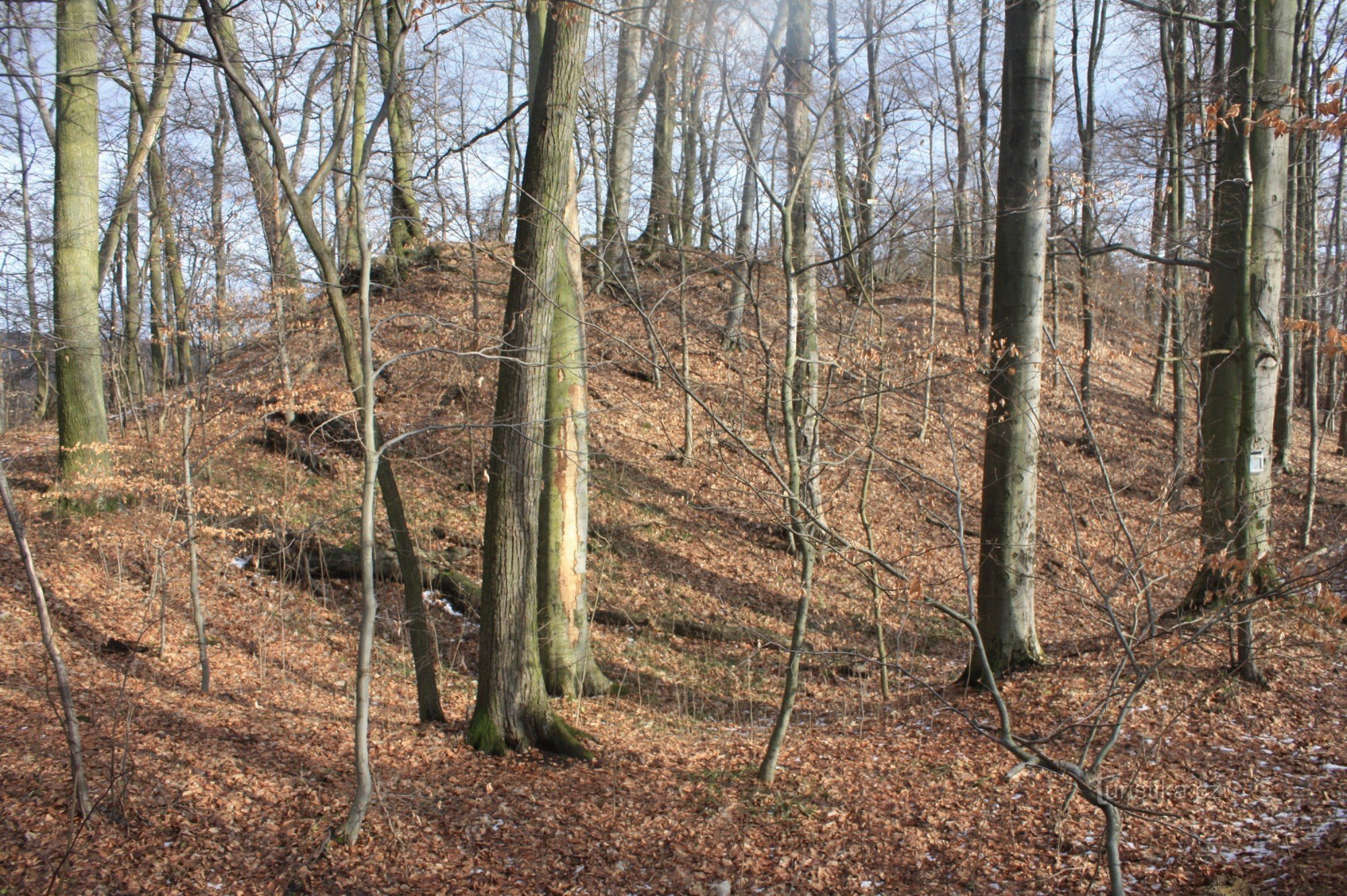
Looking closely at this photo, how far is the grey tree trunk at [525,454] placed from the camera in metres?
6.11

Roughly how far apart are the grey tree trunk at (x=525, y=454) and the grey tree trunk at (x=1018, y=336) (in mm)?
3487

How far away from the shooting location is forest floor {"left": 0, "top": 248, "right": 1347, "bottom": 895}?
4289mm

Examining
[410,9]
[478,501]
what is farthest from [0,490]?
[478,501]

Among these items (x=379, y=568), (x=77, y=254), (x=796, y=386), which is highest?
(x=77, y=254)

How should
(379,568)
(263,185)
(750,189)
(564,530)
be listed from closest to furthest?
(564,530) → (263,185) → (379,568) → (750,189)

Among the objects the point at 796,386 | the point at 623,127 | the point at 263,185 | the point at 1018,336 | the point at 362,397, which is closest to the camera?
the point at 796,386

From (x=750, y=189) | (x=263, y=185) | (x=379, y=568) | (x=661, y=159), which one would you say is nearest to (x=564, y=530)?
(x=379, y=568)

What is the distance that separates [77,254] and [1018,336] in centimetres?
1045

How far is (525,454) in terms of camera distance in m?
6.19

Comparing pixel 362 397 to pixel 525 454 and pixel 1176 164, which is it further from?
pixel 1176 164

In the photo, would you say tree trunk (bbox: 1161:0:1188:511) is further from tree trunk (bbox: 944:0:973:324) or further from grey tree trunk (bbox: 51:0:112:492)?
grey tree trunk (bbox: 51:0:112:492)

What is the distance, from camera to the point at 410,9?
5.50 metres

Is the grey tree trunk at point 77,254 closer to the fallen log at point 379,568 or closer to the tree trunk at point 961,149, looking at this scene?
the fallen log at point 379,568

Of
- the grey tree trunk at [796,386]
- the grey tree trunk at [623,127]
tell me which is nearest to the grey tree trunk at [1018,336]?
the grey tree trunk at [796,386]
